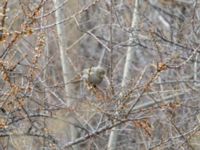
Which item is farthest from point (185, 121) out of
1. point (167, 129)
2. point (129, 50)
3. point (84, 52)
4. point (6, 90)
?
point (84, 52)

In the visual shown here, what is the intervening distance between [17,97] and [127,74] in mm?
2896

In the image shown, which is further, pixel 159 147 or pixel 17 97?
pixel 159 147

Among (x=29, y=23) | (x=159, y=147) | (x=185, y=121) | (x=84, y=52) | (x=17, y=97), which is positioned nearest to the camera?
(x=29, y=23)

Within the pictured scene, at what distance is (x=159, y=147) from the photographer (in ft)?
15.0

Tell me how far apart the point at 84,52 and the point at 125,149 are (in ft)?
8.68

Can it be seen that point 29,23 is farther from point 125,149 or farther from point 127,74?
point 125,149

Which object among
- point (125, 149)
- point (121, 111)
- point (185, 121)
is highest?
point (121, 111)

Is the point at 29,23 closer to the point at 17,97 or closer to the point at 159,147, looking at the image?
the point at 17,97

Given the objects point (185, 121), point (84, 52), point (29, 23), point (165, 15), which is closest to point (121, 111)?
point (29, 23)

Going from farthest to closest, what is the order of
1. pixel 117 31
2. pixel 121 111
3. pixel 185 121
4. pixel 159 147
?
pixel 117 31
pixel 185 121
pixel 159 147
pixel 121 111

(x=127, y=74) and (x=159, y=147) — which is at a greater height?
(x=127, y=74)

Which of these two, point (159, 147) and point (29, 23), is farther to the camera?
point (159, 147)

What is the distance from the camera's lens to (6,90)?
12.6 ft

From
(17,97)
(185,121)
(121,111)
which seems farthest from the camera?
(185,121)
